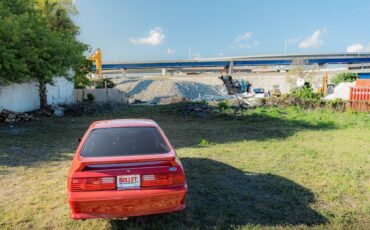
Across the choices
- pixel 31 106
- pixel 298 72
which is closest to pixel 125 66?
pixel 298 72

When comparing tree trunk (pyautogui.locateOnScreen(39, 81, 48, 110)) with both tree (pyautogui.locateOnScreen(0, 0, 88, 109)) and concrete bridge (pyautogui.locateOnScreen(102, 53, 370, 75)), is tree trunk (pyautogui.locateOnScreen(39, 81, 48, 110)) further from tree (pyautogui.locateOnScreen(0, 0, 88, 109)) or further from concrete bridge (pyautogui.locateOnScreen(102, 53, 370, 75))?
concrete bridge (pyautogui.locateOnScreen(102, 53, 370, 75))

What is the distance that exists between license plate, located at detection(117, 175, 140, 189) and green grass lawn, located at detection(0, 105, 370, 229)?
32.4 inches

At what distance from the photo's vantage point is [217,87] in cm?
5488

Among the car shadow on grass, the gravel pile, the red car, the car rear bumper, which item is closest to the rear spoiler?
the red car

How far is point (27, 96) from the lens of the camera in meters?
19.4

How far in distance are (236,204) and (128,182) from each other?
2.13 metres

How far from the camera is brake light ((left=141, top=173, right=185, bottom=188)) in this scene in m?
4.23

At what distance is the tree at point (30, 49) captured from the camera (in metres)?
14.3

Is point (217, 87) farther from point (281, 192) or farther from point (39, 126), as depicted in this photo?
point (281, 192)

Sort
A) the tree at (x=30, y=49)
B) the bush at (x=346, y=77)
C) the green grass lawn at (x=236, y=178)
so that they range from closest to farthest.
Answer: the green grass lawn at (x=236, y=178)
the tree at (x=30, y=49)
the bush at (x=346, y=77)

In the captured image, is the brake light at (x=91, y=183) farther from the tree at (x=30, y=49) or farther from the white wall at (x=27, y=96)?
the white wall at (x=27, y=96)

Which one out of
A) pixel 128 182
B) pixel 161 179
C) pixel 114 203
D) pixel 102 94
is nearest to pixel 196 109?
pixel 102 94

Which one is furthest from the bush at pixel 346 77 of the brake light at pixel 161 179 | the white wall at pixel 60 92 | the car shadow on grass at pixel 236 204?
the brake light at pixel 161 179

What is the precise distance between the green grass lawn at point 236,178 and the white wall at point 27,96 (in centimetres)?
386
